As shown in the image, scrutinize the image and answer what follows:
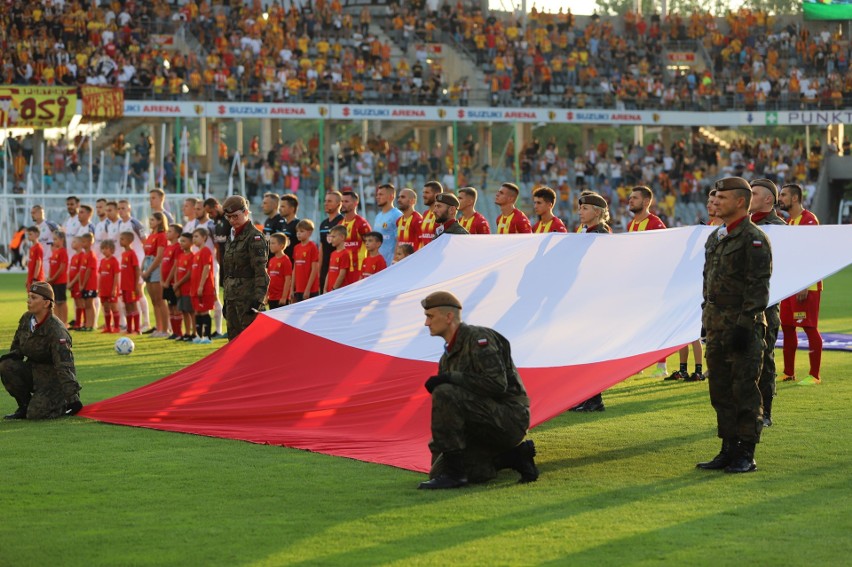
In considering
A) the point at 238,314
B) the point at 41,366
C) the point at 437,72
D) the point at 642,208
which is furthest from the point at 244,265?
the point at 437,72

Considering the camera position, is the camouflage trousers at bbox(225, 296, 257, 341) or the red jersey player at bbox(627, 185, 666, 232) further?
the camouflage trousers at bbox(225, 296, 257, 341)

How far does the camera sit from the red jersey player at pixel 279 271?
Answer: 549 inches

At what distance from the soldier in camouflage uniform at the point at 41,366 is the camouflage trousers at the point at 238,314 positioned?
1.84 meters

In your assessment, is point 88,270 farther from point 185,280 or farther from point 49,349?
point 49,349

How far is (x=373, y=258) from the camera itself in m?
13.1

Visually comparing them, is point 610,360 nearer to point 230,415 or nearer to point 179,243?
point 230,415

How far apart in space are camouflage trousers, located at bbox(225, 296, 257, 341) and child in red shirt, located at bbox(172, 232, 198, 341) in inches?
165

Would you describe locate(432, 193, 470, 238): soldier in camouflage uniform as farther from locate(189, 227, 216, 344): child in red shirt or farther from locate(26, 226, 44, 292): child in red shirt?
locate(26, 226, 44, 292): child in red shirt

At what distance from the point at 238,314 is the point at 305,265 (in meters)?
2.83

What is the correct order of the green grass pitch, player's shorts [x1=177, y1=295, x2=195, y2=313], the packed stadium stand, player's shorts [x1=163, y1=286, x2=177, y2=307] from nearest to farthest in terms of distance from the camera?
the green grass pitch < player's shorts [x1=177, y1=295, x2=195, y2=313] < player's shorts [x1=163, y1=286, x2=177, y2=307] < the packed stadium stand

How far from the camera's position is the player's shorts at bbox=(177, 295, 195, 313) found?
15688 mm

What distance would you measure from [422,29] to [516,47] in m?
3.29

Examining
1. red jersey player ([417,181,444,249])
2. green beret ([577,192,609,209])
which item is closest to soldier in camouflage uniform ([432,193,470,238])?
red jersey player ([417,181,444,249])

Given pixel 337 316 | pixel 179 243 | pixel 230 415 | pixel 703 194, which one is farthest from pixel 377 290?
pixel 703 194
